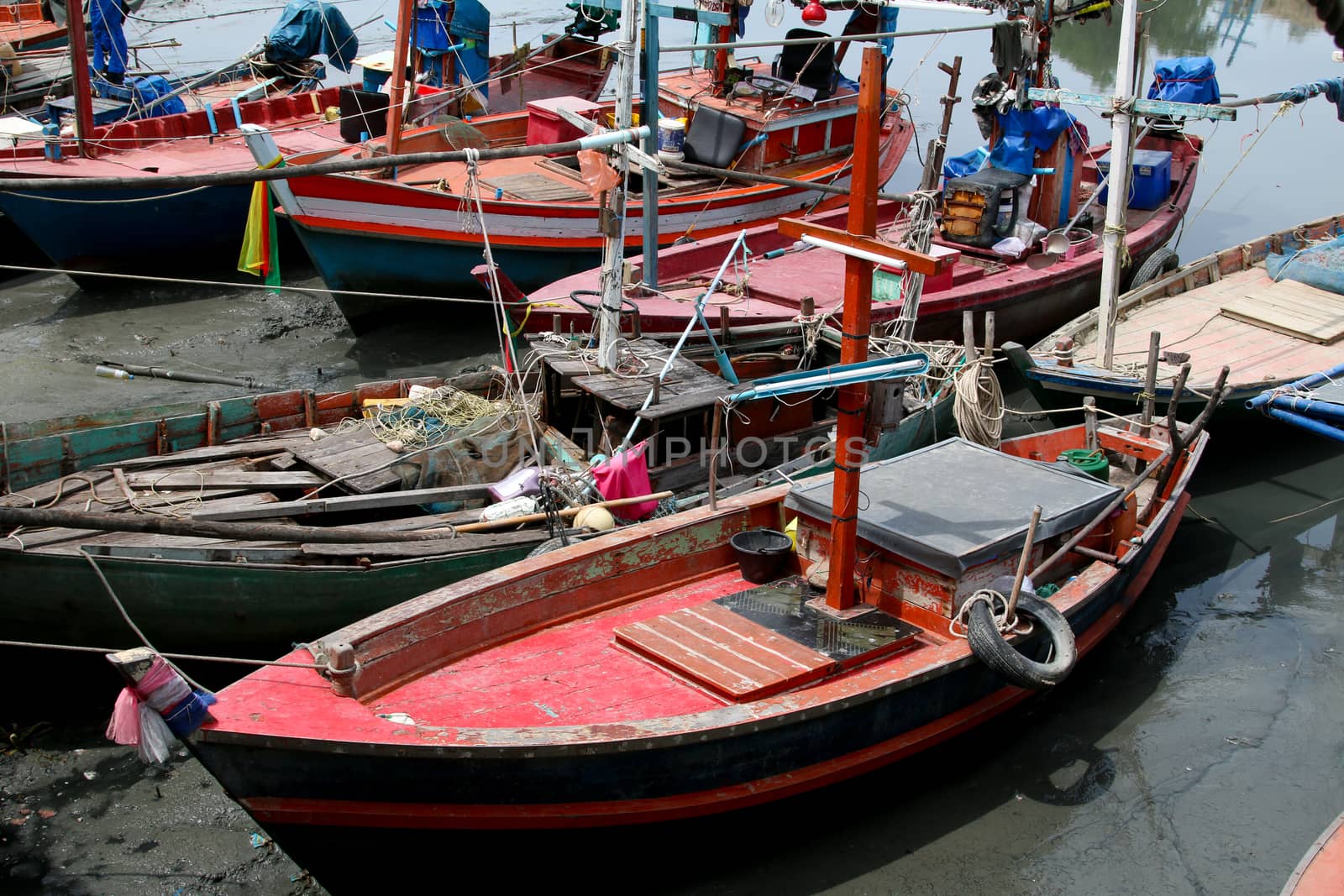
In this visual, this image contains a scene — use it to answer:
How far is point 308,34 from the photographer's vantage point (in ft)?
67.7

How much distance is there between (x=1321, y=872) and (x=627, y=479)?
16.0ft

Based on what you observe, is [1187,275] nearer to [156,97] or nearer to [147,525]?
[147,525]

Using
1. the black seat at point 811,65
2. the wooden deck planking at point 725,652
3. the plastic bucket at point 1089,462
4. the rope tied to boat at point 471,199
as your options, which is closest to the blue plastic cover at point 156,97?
the rope tied to boat at point 471,199

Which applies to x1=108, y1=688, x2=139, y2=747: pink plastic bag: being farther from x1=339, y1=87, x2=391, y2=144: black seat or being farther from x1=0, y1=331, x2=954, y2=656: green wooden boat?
x1=339, y1=87, x2=391, y2=144: black seat

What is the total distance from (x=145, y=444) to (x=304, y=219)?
4.69 m

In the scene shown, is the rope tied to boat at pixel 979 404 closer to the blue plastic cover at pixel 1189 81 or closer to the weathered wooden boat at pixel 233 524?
the weathered wooden boat at pixel 233 524

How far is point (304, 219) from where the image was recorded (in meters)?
12.7

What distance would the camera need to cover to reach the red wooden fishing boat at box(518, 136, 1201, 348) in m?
11.2

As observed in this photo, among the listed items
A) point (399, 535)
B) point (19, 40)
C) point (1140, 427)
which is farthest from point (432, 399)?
point (19, 40)

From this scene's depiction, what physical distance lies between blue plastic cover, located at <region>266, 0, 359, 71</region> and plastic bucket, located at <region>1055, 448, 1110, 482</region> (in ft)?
53.3

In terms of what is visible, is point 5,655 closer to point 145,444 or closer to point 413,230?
point 145,444

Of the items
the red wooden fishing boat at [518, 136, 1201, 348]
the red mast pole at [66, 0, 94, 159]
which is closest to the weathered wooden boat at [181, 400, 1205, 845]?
the red wooden fishing boat at [518, 136, 1201, 348]

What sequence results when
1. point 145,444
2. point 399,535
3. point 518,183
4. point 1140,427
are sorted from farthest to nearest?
point 518,183, point 1140,427, point 145,444, point 399,535

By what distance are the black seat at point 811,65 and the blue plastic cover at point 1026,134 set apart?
2.90 metres
